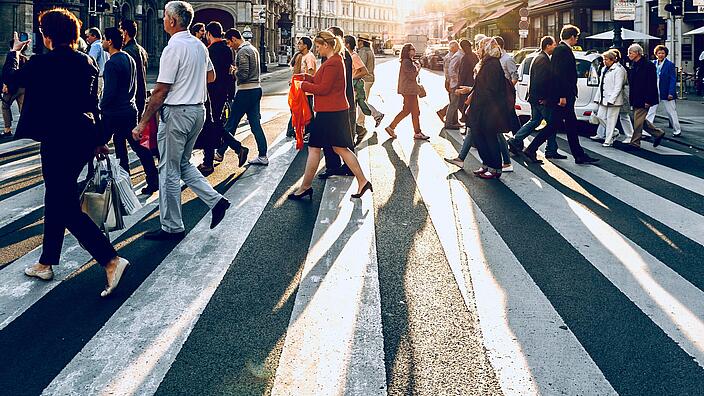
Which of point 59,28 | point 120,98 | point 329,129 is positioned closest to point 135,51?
point 120,98

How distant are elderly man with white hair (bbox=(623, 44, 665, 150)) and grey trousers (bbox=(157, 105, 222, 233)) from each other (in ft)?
27.0

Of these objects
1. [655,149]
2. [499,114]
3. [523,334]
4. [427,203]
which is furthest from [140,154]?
[655,149]

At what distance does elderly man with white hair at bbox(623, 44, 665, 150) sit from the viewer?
39.2ft

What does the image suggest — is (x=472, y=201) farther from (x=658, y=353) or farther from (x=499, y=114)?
(x=658, y=353)

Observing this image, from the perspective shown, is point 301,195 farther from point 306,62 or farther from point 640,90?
point 640,90

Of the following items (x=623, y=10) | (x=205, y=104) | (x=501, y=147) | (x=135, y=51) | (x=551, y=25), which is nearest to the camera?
(x=135, y=51)

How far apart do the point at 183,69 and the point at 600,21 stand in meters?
34.3

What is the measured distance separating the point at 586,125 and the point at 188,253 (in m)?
11.4

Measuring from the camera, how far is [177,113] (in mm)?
5953

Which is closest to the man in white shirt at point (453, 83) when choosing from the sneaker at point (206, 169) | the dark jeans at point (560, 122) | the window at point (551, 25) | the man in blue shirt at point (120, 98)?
the dark jeans at point (560, 122)

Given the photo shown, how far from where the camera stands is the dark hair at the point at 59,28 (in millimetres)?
4812

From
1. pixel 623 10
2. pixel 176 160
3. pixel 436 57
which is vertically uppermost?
pixel 436 57

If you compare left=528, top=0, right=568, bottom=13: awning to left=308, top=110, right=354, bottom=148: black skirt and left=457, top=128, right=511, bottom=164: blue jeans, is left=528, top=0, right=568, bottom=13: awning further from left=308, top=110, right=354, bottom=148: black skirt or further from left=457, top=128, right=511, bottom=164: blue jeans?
left=308, top=110, right=354, bottom=148: black skirt

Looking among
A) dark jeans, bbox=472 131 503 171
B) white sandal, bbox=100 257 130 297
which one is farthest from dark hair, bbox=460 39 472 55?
white sandal, bbox=100 257 130 297
